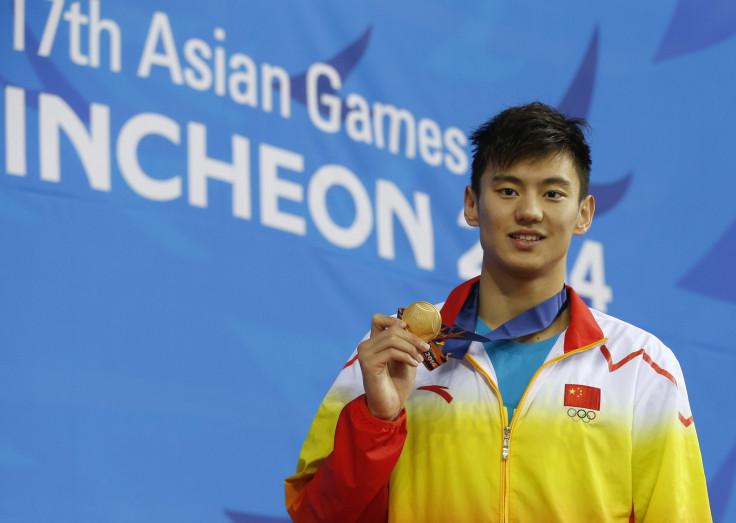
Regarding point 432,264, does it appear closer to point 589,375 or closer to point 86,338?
point 86,338

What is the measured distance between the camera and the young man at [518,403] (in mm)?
1305

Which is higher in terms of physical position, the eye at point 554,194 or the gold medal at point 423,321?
the eye at point 554,194

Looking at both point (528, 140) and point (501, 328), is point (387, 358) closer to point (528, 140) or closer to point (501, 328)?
point (501, 328)

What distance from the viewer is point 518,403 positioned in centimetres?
139

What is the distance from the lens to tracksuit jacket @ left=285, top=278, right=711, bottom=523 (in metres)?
1.30

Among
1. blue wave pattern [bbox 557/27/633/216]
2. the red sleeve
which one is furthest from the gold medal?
blue wave pattern [bbox 557/27/633/216]

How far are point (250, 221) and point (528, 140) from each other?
3.89 ft

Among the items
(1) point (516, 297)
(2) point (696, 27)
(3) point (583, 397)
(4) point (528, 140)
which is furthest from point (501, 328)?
(2) point (696, 27)

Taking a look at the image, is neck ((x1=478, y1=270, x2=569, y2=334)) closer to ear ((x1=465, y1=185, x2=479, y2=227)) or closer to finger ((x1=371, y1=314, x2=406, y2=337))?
ear ((x1=465, y1=185, x2=479, y2=227))

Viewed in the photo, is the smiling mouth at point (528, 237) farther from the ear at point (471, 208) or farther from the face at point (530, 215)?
the ear at point (471, 208)

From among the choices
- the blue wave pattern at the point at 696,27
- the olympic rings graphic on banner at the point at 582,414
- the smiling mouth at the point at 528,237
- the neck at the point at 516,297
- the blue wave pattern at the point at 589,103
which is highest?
the blue wave pattern at the point at 696,27

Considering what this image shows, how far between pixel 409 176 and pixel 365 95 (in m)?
0.26

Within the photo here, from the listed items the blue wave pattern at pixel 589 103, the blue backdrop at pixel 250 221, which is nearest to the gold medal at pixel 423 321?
Answer: the blue backdrop at pixel 250 221

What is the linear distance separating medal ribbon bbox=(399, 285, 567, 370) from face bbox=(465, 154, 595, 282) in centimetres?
5
